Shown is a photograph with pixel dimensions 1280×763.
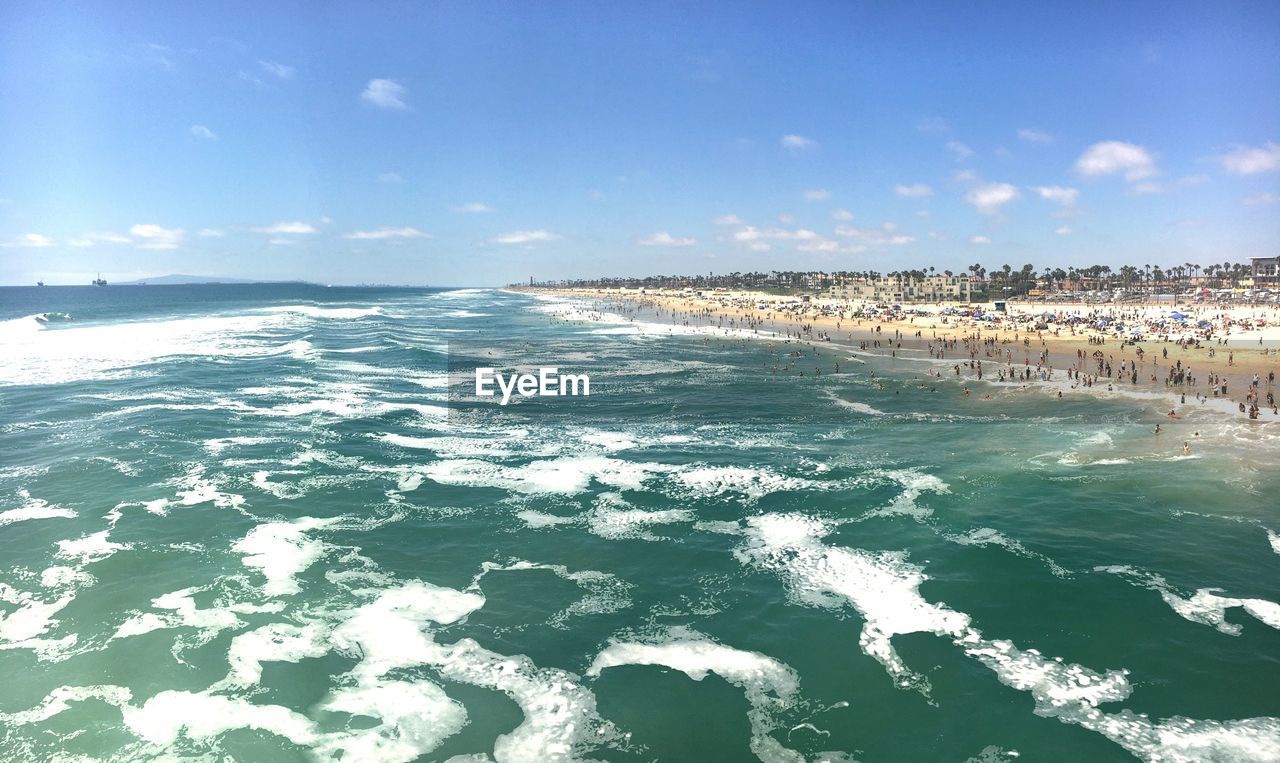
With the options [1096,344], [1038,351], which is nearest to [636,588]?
[1038,351]

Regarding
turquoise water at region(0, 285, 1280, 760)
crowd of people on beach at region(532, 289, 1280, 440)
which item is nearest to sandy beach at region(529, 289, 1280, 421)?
crowd of people on beach at region(532, 289, 1280, 440)

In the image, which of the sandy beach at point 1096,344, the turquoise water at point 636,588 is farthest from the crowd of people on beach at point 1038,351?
the turquoise water at point 636,588

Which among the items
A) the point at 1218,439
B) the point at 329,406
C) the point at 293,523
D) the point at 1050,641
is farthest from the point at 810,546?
the point at 329,406

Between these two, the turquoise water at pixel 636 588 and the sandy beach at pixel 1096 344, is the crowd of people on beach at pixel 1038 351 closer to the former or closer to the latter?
the sandy beach at pixel 1096 344

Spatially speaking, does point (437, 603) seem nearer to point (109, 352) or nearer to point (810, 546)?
point (810, 546)

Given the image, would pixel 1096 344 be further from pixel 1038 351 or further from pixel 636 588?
pixel 636 588

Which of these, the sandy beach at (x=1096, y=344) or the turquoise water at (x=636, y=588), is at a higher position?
the sandy beach at (x=1096, y=344)

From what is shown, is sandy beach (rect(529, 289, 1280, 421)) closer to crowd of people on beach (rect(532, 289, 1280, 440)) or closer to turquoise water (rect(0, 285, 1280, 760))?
crowd of people on beach (rect(532, 289, 1280, 440))
